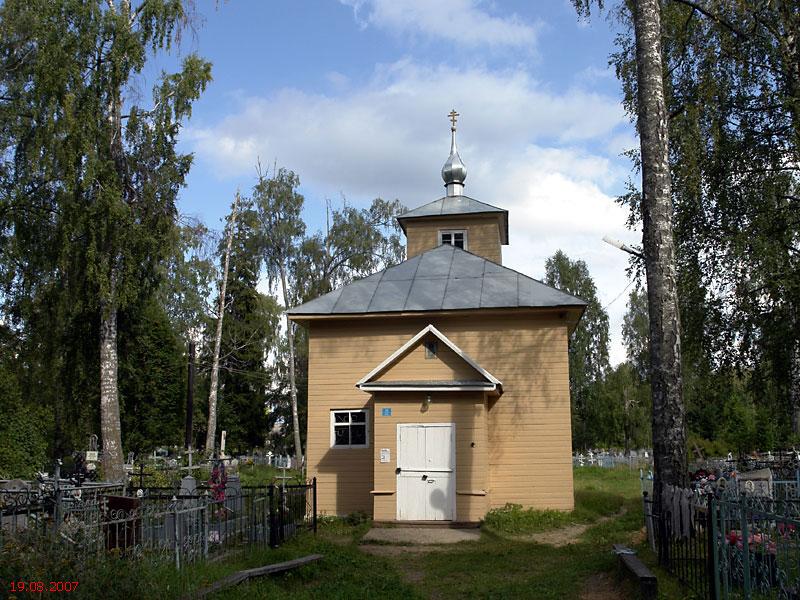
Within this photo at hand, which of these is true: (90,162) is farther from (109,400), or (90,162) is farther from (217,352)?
(217,352)

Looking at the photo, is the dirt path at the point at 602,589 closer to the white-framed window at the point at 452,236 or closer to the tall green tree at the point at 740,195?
the tall green tree at the point at 740,195

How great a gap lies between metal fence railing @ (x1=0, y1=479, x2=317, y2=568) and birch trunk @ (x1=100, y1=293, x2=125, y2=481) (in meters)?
6.04

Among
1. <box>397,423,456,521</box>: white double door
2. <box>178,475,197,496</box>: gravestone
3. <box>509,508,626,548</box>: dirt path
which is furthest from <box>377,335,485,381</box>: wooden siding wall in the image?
<box>178,475,197,496</box>: gravestone

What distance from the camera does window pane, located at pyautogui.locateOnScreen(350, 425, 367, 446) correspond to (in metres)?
17.8

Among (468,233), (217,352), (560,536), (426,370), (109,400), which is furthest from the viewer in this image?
(217,352)

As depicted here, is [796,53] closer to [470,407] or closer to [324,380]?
[470,407]

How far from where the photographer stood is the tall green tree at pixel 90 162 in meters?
19.1

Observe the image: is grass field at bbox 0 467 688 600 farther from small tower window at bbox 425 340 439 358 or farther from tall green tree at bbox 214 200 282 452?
tall green tree at bbox 214 200 282 452

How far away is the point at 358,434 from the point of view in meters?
17.9

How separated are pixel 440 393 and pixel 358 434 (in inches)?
114

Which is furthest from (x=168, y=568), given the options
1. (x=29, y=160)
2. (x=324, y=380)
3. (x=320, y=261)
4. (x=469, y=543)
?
(x=320, y=261)

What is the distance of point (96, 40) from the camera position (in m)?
20.2

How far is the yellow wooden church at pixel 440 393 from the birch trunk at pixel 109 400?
488 centimetres

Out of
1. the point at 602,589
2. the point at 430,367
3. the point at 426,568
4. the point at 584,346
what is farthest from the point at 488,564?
the point at 584,346
